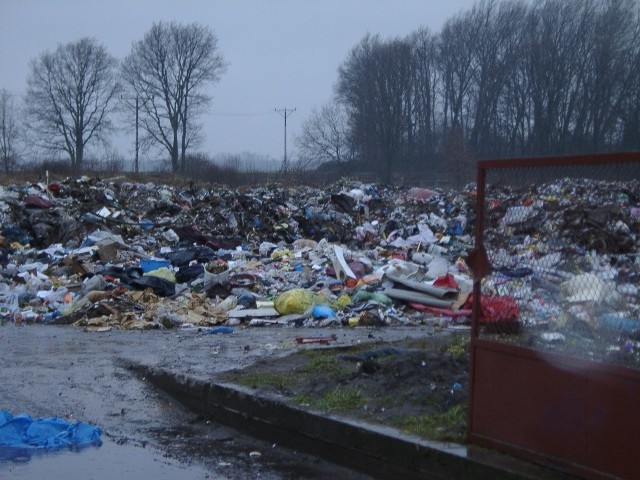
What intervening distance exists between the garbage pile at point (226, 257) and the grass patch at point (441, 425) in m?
7.24

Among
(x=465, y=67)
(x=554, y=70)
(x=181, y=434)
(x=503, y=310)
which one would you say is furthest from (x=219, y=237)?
(x=503, y=310)

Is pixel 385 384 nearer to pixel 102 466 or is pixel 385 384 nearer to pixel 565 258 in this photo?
pixel 102 466

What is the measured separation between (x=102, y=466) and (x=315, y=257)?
12.9 meters

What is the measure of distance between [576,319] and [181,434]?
3.89 meters

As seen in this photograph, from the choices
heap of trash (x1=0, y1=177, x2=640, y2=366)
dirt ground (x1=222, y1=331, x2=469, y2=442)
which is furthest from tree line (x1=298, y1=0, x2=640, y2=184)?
dirt ground (x1=222, y1=331, x2=469, y2=442)

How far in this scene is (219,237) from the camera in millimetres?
23766

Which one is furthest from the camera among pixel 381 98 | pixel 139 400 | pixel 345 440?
pixel 381 98

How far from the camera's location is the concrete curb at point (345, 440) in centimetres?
532

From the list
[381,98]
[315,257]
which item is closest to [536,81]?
[315,257]

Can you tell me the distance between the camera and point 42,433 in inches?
268

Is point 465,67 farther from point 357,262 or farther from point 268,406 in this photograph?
point 268,406

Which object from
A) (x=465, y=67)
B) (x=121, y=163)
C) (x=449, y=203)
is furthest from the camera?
(x=121, y=163)

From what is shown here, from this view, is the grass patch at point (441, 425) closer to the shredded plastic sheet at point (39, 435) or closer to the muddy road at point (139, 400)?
the muddy road at point (139, 400)

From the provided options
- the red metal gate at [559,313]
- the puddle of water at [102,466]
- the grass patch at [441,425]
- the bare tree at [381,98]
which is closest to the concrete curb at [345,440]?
the grass patch at [441,425]
